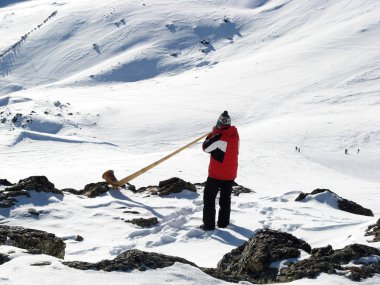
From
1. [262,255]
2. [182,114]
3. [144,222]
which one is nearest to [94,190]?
[144,222]

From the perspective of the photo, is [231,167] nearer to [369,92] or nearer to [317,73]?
[369,92]

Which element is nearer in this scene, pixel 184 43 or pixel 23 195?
pixel 23 195

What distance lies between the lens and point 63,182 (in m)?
15.4

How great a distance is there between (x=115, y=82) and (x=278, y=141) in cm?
2546

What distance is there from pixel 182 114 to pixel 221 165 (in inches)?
1185

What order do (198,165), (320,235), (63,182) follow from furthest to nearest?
(198,165), (63,182), (320,235)

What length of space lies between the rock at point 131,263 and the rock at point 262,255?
0.74 meters

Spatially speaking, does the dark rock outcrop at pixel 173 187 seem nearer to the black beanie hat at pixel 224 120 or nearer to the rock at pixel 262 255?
the black beanie hat at pixel 224 120

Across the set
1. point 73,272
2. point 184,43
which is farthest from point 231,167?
point 184,43

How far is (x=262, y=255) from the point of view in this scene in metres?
5.51

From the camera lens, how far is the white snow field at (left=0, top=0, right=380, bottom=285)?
8.06m

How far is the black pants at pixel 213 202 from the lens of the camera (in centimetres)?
827

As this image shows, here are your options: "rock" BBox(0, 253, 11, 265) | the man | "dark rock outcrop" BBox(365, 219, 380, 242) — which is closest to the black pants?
the man

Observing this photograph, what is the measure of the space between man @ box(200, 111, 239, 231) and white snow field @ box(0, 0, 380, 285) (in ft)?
0.76
